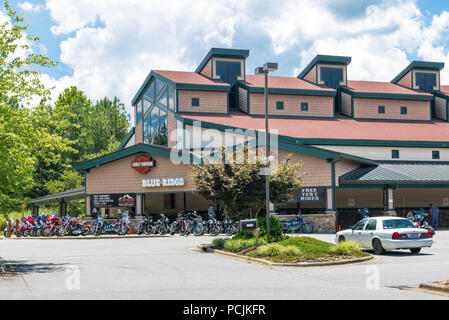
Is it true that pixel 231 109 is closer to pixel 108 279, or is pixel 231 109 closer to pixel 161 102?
pixel 161 102

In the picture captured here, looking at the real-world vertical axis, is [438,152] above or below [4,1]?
below

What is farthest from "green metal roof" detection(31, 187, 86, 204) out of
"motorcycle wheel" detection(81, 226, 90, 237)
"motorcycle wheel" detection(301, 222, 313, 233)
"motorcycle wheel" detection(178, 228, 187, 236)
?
"motorcycle wheel" detection(301, 222, 313, 233)

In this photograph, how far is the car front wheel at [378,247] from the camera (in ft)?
62.3

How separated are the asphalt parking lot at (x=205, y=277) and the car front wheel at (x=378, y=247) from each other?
1.43 feet

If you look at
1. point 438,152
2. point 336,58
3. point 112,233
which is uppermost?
point 336,58

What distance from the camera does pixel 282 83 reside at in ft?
156

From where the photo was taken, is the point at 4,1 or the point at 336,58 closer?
the point at 4,1

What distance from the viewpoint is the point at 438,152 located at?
41.4 metres

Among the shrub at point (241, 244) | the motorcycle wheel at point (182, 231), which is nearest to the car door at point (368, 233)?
the shrub at point (241, 244)

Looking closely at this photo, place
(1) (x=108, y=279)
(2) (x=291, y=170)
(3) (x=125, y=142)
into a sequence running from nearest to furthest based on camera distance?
(1) (x=108, y=279) → (2) (x=291, y=170) → (3) (x=125, y=142)

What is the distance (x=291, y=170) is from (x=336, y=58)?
29.8 meters

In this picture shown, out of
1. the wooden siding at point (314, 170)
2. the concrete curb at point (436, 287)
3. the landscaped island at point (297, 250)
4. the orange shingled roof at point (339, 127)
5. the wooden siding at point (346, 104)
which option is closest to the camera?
the concrete curb at point (436, 287)

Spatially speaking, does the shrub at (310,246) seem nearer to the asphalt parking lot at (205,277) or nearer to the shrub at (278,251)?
the shrub at (278,251)
